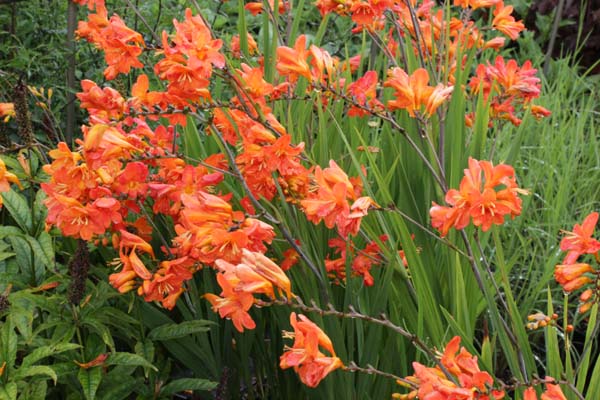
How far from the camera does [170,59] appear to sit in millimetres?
1727

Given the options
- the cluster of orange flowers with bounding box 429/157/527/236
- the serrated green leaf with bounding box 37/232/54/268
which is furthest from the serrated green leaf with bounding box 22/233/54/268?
the cluster of orange flowers with bounding box 429/157/527/236

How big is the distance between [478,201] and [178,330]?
825 mm

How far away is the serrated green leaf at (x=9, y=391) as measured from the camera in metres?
1.63

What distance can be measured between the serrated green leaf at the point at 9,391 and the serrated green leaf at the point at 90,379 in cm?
15

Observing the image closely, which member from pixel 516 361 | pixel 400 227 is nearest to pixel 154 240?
pixel 400 227

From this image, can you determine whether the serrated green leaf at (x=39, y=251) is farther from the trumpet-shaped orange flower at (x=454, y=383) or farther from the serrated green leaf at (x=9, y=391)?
the trumpet-shaped orange flower at (x=454, y=383)

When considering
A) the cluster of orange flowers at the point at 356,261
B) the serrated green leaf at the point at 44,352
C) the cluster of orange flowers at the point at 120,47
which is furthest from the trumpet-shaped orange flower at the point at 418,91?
the serrated green leaf at the point at 44,352

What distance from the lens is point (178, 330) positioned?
196 cm

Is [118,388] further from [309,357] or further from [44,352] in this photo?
[309,357]

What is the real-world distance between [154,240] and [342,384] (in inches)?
28.2

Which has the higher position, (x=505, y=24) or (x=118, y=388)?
(x=505, y=24)

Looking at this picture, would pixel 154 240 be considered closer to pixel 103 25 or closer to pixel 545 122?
pixel 103 25

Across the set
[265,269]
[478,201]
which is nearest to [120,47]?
[265,269]

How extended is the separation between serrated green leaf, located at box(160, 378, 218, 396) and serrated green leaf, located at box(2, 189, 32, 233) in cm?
54
